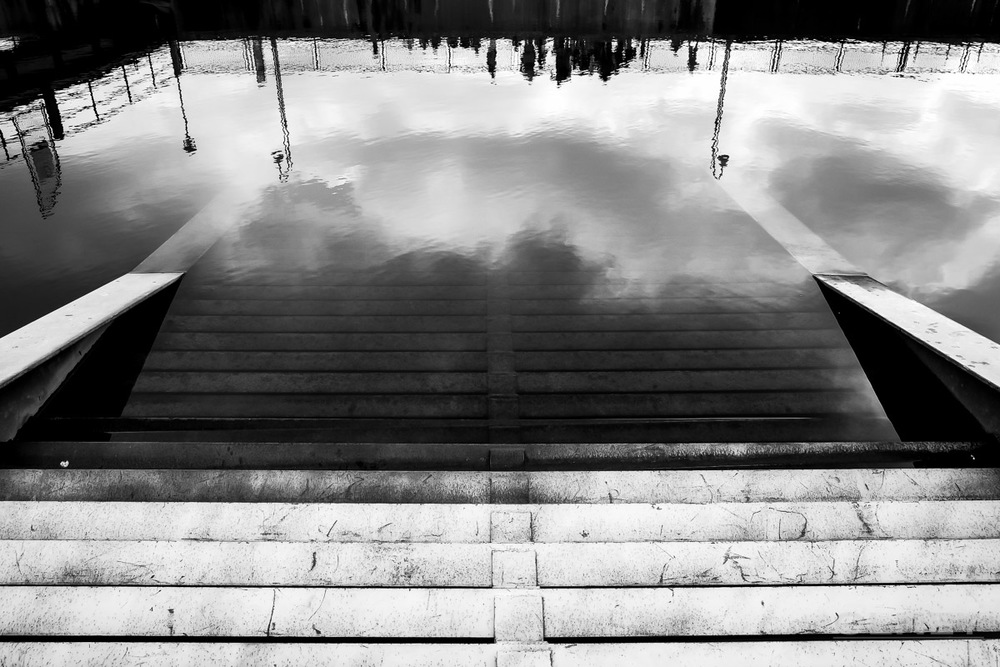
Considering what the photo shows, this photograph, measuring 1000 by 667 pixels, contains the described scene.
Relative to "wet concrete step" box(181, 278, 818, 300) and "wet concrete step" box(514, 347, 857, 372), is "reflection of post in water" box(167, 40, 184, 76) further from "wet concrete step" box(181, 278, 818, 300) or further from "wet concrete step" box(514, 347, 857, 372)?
"wet concrete step" box(514, 347, 857, 372)

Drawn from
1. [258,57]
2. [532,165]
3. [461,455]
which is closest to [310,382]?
[461,455]

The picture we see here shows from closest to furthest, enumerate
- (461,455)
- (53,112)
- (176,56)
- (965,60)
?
1. (461,455)
2. (53,112)
3. (965,60)
4. (176,56)

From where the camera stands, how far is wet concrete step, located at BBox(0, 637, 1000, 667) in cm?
271

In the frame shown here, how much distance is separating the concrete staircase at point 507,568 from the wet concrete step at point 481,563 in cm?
1

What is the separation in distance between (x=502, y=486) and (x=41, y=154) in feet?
41.0

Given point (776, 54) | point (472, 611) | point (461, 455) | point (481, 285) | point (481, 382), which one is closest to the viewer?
point (472, 611)

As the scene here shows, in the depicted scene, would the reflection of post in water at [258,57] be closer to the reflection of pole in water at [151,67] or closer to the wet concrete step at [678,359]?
the reflection of pole in water at [151,67]

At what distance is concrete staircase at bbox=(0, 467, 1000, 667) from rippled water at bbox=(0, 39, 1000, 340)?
4.02 metres

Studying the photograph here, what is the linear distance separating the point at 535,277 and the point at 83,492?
487cm

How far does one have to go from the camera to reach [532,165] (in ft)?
35.2

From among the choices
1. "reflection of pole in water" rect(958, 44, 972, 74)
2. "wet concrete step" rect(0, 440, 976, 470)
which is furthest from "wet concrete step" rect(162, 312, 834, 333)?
"reflection of pole in water" rect(958, 44, 972, 74)

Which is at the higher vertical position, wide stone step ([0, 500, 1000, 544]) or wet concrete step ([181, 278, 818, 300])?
wide stone step ([0, 500, 1000, 544])

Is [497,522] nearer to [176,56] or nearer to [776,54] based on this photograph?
[776,54]

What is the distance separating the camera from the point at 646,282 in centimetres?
710
